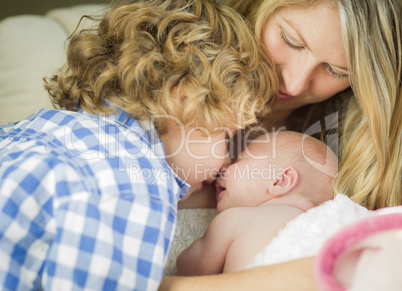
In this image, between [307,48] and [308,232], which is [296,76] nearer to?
[307,48]

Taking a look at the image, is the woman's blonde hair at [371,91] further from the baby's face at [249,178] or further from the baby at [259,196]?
the baby's face at [249,178]

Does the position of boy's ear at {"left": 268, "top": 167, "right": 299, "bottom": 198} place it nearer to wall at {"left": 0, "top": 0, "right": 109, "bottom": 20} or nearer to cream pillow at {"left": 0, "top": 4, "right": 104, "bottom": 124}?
cream pillow at {"left": 0, "top": 4, "right": 104, "bottom": 124}

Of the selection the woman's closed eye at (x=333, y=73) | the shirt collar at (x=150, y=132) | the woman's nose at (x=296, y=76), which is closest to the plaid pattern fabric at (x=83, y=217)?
the shirt collar at (x=150, y=132)

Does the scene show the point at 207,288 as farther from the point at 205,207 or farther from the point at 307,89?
the point at 307,89

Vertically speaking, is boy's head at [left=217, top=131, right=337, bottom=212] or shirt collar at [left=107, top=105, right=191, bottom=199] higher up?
shirt collar at [left=107, top=105, right=191, bottom=199]

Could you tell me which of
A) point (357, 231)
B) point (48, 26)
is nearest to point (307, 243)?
point (357, 231)

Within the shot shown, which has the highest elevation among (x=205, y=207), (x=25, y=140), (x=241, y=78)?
(x=241, y=78)

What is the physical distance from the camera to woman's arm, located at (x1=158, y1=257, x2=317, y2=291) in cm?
70

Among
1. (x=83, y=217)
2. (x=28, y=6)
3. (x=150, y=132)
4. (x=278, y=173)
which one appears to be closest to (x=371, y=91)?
(x=278, y=173)

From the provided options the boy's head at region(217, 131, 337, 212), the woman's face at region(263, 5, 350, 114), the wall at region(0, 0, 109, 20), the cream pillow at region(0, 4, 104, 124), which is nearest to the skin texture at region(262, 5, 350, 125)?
the woman's face at region(263, 5, 350, 114)

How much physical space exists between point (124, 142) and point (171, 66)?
0.23m

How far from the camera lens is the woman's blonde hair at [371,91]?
109cm

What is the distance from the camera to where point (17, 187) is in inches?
32.1

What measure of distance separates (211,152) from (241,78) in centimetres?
20
